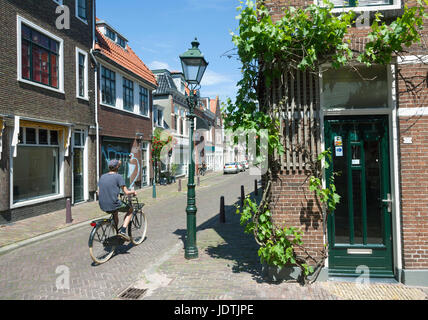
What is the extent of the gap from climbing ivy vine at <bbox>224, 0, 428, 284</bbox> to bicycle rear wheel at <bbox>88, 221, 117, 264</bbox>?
8.82ft

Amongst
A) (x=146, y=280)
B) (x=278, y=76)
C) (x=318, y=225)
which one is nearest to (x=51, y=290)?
Answer: (x=146, y=280)

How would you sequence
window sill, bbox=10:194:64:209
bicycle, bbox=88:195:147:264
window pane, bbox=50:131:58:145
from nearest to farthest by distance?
bicycle, bbox=88:195:147:264 < window sill, bbox=10:194:64:209 < window pane, bbox=50:131:58:145

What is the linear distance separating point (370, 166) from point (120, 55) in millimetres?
15853

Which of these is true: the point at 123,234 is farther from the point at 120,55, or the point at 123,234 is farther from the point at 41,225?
the point at 120,55

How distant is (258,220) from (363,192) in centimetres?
173

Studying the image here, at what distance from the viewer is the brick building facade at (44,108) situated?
9266 mm

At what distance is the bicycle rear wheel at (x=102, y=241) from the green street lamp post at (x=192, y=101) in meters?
1.44

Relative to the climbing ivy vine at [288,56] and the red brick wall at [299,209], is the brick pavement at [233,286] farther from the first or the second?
the red brick wall at [299,209]

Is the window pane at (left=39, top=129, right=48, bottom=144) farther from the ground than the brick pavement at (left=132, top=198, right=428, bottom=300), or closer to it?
farther from the ground

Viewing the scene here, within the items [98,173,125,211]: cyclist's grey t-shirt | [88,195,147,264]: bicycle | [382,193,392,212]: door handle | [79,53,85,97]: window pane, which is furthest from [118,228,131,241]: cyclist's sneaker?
[79,53,85,97]: window pane

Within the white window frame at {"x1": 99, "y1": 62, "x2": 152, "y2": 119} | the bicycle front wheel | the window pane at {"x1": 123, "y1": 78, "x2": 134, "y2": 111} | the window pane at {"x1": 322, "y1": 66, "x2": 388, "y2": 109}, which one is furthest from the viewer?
the window pane at {"x1": 123, "y1": 78, "x2": 134, "y2": 111}

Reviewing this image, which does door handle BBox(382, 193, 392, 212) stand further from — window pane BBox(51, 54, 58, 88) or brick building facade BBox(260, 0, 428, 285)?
window pane BBox(51, 54, 58, 88)

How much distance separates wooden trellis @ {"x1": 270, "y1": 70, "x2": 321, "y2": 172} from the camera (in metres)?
4.69

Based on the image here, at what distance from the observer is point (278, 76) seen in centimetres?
468
